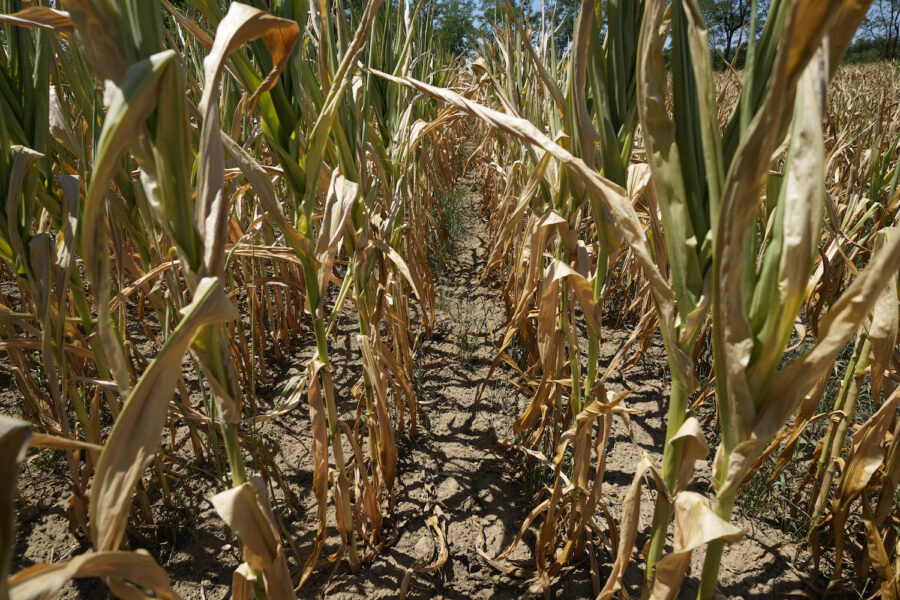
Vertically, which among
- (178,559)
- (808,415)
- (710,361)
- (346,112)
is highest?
(346,112)

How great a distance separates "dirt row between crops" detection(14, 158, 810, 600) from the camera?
133cm

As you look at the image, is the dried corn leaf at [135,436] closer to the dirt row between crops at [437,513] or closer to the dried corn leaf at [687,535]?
the dried corn leaf at [687,535]

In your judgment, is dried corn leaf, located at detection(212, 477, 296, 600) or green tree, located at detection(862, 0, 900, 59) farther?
green tree, located at detection(862, 0, 900, 59)

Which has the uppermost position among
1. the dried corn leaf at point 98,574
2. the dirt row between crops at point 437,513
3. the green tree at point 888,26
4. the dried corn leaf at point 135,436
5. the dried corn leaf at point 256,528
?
the green tree at point 888,26

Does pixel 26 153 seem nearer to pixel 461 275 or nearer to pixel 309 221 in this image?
pixel 309 221

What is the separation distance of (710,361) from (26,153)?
227 centimetres

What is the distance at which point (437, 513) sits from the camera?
150cm

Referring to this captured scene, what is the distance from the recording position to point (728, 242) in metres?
0.45

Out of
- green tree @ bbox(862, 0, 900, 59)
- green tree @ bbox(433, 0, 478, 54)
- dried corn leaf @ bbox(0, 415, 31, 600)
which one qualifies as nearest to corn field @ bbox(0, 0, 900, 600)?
dried corn leaf @ bbox(0, 415, 31, 600)

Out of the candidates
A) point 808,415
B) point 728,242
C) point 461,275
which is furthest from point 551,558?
point 461,275

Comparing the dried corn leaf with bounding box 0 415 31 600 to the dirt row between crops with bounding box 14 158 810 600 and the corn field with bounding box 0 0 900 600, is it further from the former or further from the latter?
the dirt row between crops with bounding box 14 158 810 600

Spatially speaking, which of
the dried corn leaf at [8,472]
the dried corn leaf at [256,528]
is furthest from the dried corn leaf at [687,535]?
the dried corn leaf at [8,472]

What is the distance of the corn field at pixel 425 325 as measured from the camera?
1.58 ft

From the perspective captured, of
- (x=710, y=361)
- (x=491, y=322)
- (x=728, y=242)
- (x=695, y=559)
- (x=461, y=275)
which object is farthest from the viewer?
(x=461, y=275)
